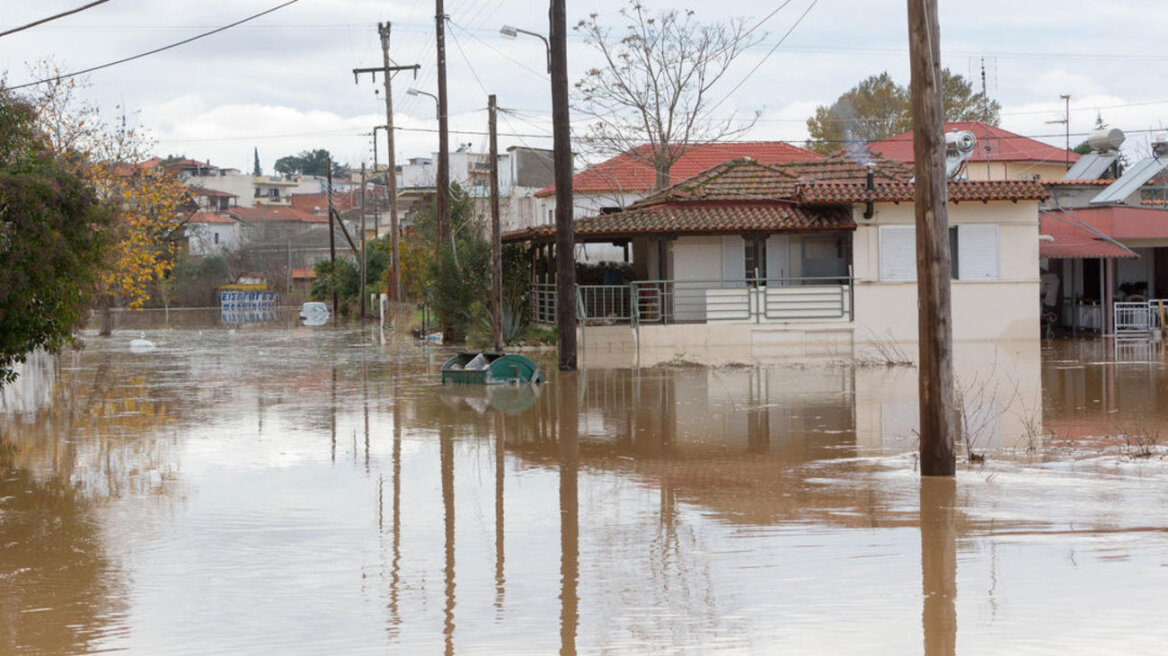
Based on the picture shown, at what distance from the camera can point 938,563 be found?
9.34 metres

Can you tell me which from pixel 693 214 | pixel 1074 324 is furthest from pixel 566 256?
pixel 1074 324

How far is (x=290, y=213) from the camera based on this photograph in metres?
104

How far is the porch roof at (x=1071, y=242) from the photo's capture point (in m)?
34.6

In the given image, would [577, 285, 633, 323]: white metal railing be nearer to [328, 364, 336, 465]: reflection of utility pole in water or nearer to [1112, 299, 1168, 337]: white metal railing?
[328, 364, 336, 465]: reflection of utility pole in water

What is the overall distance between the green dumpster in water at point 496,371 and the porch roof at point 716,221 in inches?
307

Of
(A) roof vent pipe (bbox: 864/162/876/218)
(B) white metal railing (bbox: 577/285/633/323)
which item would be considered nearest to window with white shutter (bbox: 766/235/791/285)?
(A) roof vent pipe (bbox: 864/162/876/218)

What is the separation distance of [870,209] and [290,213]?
78.2 m

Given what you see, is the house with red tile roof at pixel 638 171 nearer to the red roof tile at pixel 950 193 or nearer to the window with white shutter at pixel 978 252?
the red roof tile at pixel 950 193

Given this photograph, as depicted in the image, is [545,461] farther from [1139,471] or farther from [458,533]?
[1139,471]

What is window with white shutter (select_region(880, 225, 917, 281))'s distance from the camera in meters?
32.8

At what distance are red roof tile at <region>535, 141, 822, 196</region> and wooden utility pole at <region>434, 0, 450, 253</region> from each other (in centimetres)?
1278

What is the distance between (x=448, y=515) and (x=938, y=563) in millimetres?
4472

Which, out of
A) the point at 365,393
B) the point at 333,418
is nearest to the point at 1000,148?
the point at 365,393

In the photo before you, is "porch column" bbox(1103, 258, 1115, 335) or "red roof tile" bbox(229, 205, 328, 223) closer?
"porch column" bbox(1103, 258, 1115, 335)
